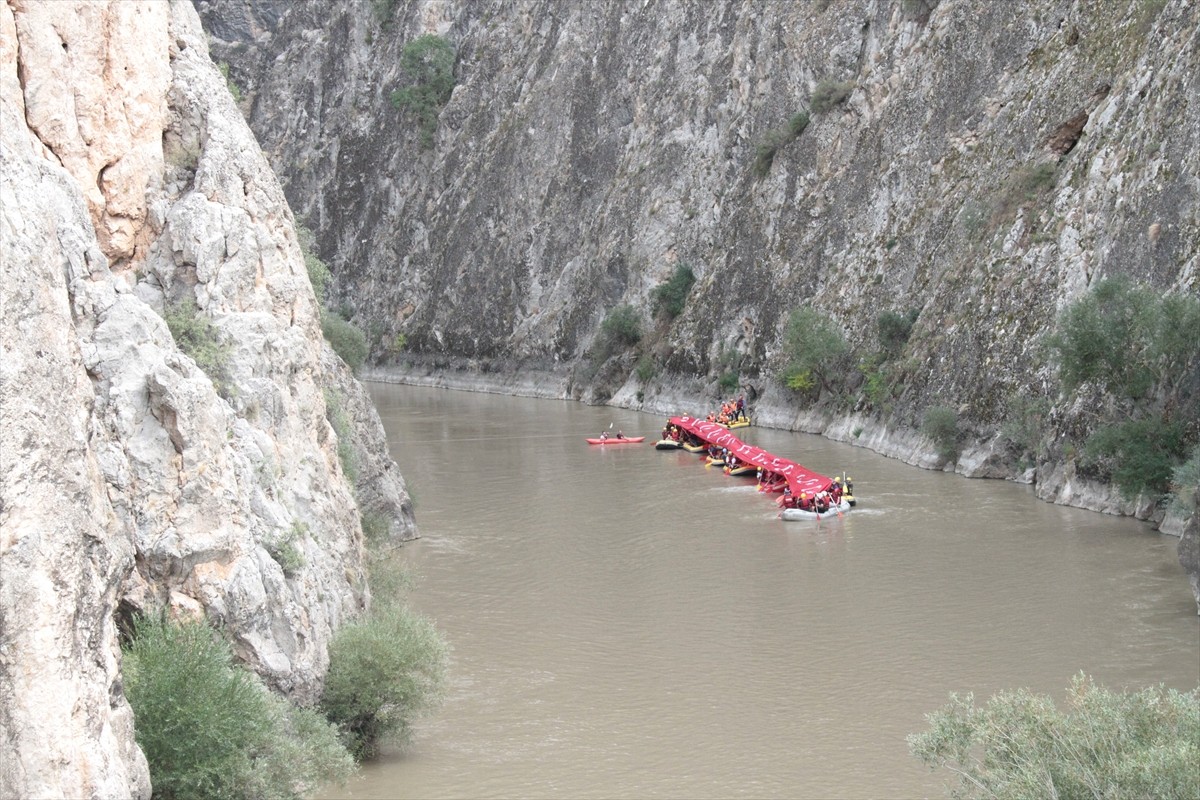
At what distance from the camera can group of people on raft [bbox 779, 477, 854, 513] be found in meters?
34.9

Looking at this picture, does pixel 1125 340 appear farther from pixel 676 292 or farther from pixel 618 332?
pixel 618 332

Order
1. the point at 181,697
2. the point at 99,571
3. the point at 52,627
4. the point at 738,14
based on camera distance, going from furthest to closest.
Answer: the point at 738,14 < the point at 181,697 < the point at 99,571 < the point at 52,627

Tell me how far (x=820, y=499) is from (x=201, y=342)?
21.0m

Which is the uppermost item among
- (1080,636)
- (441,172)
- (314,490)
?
(441,172)

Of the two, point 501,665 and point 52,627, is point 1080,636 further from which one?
point 52,627

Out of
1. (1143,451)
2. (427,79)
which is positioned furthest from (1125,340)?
(427,79)

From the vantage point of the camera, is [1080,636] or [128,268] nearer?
[128,268]

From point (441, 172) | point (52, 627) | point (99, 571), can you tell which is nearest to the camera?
point (52, 627)

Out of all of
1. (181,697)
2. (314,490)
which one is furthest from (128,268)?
(181,697)

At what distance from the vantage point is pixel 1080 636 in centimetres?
2284

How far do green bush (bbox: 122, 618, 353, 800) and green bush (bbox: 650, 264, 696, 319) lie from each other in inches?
2156

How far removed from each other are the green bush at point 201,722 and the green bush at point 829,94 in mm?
50283

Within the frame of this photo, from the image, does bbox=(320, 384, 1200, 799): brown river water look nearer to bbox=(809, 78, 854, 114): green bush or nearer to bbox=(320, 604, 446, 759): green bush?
bbox=(320, 604, 446, 759): green bush

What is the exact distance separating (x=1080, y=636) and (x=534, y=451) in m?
30.1
